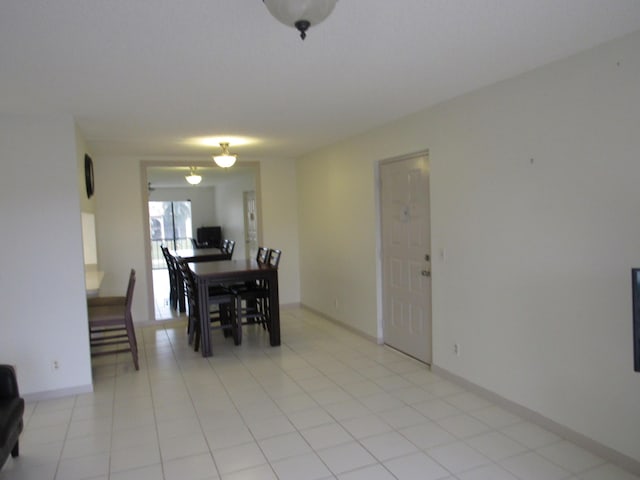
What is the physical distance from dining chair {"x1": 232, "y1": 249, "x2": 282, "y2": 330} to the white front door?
1286mm

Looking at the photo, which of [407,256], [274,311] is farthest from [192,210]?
[407,256]

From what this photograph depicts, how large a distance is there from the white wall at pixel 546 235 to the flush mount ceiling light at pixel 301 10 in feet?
5.78

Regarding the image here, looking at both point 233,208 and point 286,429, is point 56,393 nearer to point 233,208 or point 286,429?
point 286,429

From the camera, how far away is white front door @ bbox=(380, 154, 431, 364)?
13.3ft

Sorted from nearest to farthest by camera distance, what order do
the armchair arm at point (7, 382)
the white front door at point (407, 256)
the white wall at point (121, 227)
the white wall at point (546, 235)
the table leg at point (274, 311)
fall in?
the white wall at point (546, 235) → the armchair arm at point (7, 382) → the white front door at point (407, 256) → the table leg at point (274, 311) → the white wall at point (121, 227)

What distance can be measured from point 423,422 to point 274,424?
3.33 ft

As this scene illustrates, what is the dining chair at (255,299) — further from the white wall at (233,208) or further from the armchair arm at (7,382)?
the white wall at (233,208)

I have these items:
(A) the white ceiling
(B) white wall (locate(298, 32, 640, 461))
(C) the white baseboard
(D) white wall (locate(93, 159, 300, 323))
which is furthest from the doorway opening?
(B) white wall (locate(298, 32, 640, 461))

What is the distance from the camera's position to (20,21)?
1.90 metres

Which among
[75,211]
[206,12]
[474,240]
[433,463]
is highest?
[206,12]

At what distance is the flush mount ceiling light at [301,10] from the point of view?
4.79 feet

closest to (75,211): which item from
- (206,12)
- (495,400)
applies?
(206,12)

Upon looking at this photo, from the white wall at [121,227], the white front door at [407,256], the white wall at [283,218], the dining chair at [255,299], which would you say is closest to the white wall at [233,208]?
the white wall at [283,218]

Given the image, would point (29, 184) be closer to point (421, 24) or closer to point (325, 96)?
point (325, 96)
